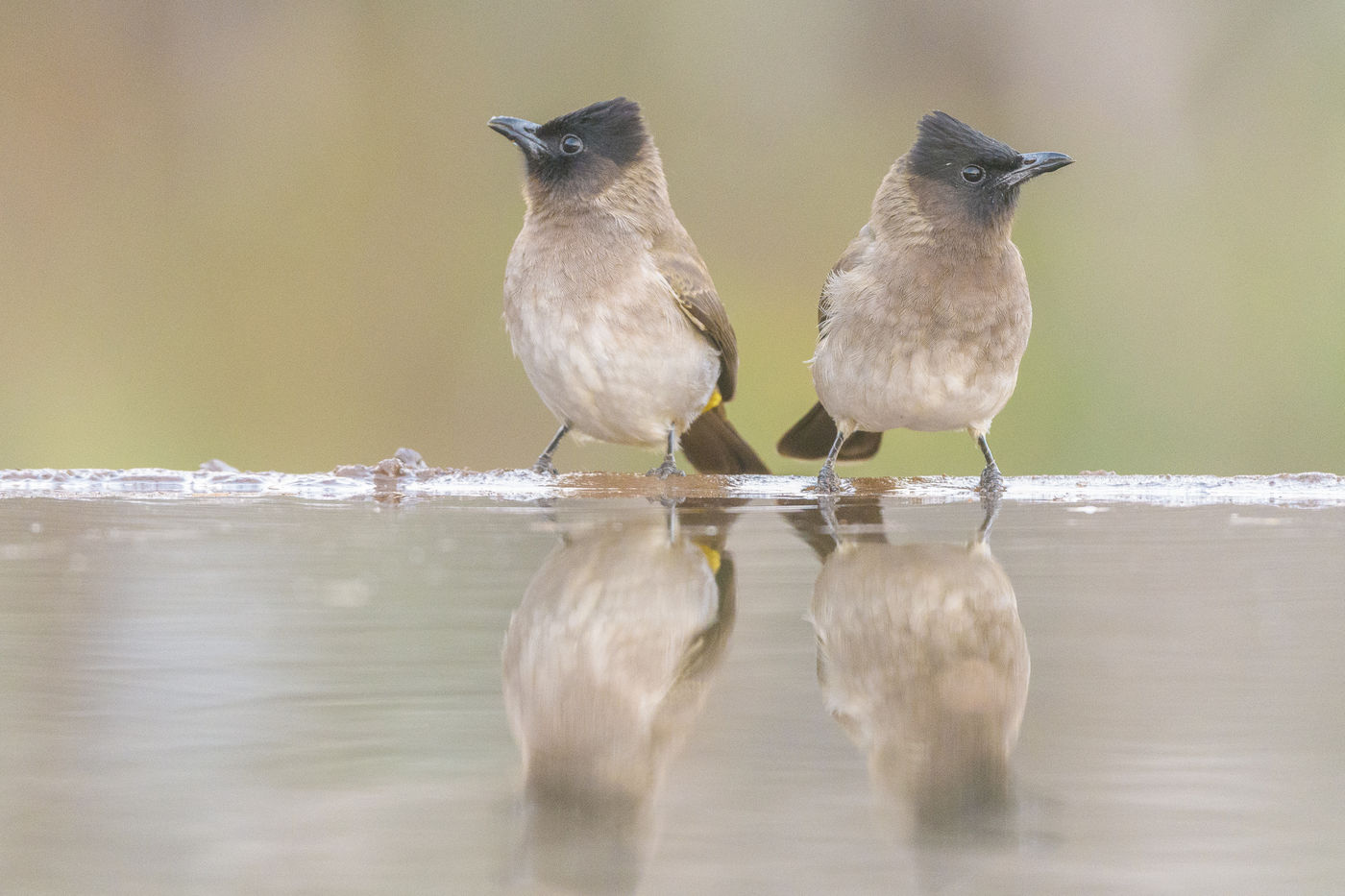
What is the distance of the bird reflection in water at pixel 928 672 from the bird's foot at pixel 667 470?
152cm

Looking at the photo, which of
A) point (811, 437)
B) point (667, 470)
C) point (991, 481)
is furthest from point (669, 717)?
point (811, 437)

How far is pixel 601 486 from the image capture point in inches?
127

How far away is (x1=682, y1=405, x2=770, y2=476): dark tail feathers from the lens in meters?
4.37

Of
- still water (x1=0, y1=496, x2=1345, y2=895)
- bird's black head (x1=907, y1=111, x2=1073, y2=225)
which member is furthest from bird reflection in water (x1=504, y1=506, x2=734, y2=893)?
bird's black head (x1=907, y1=111, x2=1073, y2=225)

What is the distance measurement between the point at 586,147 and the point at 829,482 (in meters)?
1.17

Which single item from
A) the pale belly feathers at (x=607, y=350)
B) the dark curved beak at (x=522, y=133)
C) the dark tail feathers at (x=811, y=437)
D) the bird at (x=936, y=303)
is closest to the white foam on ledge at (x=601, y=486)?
the bird at (x=936, y=303)

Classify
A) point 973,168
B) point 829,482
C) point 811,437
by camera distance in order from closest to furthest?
1. point 829,482
2. point 973,168
3. point 811,437

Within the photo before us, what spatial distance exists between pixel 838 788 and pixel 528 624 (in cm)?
63

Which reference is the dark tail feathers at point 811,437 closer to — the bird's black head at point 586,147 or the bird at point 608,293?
the bird at point 608,293

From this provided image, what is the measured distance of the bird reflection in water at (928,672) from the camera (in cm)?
94

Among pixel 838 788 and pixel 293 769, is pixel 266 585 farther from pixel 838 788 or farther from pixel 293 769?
pixel 838 788

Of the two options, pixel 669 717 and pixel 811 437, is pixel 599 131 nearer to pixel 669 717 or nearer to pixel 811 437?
pixel 811 437

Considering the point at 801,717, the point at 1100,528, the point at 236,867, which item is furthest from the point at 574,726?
the point at 1100,528

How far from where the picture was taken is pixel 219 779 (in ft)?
3.14
